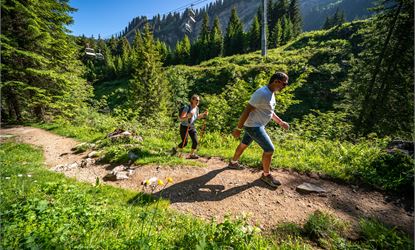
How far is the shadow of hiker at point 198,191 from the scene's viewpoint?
4.57 metres

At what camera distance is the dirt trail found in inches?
157

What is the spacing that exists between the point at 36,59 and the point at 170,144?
11.4m

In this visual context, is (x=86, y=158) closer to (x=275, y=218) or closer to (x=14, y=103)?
(x=275, y=218)

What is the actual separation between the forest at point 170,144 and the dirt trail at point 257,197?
23 centimetres

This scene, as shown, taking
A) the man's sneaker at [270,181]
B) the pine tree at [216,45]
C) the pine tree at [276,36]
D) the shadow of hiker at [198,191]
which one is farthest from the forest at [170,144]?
the pine tree at [216,45]

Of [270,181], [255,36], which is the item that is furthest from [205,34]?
[270,181]

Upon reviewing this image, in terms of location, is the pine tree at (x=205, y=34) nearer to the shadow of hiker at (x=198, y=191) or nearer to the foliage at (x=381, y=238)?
the shadow of hiker at (x=198, y=191)

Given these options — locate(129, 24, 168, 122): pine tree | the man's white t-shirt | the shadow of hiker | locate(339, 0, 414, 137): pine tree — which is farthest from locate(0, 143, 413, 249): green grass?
locate(129, 24, 168, 122): pine tree

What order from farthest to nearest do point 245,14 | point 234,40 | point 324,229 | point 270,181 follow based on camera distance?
point 245,14, point 234,40, point 270,181, point 324,229

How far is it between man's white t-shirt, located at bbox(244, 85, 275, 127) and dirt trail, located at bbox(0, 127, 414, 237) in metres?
1.46

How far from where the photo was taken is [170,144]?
8.41 m

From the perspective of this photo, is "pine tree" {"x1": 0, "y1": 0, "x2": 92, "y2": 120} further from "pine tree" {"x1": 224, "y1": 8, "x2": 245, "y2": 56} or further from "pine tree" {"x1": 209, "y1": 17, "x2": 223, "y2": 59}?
"pine tree" {"x1": 209, "y1": 17, "x2": 223, "y2": 59}

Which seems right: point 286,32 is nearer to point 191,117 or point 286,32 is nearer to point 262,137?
point 191,117

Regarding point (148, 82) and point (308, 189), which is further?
point (148, 82)
